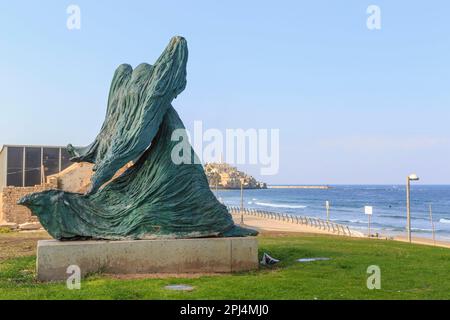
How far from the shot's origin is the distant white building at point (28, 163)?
109ft

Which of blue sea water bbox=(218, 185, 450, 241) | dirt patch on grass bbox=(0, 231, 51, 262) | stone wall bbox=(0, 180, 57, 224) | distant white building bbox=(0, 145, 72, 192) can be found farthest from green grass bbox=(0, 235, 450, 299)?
blue sea water bbox=(218, 185, 450, 241)

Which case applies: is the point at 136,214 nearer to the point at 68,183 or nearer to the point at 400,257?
the point at 400,257

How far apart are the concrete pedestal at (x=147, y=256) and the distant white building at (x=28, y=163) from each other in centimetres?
2591

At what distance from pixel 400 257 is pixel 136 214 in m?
6.29

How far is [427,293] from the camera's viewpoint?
7668 millimetres

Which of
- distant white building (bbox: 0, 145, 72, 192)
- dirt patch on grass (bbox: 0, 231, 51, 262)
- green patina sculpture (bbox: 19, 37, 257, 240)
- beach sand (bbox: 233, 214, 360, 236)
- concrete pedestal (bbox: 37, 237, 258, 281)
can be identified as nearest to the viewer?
concrete pedestal (bbox: 37, 237, 258, 281)

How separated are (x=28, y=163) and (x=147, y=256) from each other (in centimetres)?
2725

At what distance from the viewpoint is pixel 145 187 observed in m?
9.73

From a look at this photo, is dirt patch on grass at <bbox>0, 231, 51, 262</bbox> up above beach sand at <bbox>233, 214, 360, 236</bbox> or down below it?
above

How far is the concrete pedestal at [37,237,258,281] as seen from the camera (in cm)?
867

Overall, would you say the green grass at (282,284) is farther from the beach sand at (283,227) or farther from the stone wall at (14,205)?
the beach sand at (283,227)

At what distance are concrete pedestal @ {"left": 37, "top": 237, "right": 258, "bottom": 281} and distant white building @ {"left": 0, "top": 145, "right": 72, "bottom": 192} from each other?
25.9 metres

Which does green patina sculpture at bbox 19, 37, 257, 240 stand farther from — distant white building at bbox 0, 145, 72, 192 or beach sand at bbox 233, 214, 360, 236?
distant white building at bbox 0, 145, 72, 192
